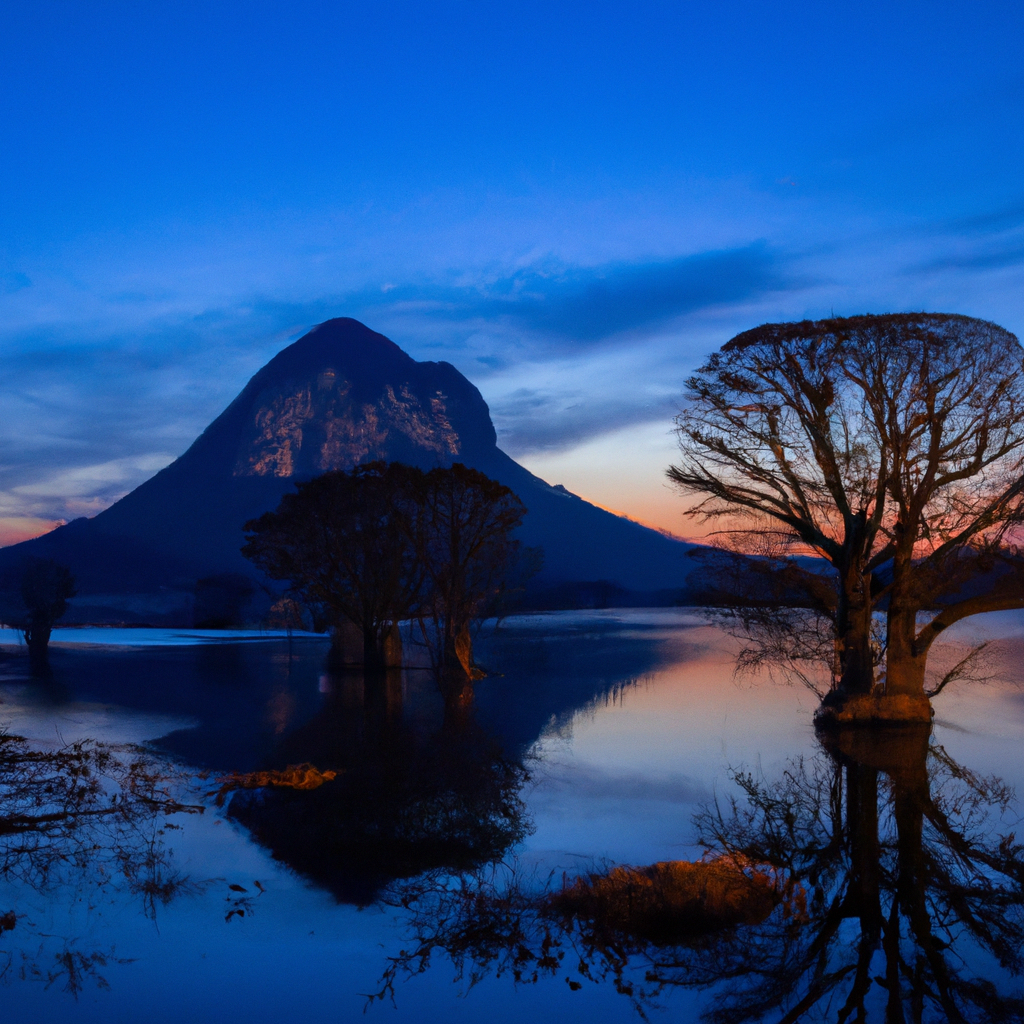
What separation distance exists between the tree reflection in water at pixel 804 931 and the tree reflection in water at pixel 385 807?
890mm

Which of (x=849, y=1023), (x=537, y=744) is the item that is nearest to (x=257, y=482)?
(x=537, y=744)

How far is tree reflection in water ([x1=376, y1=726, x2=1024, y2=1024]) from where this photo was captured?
7004 millimetres

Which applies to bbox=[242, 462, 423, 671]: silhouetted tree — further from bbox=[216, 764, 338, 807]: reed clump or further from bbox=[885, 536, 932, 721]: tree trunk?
bbox=[885, 536, 932, 721]: tree trunk

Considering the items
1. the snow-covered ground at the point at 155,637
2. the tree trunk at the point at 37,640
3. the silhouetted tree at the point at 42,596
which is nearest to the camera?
the silhouetted tree at the point at 42,596

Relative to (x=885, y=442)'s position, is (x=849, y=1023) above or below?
below

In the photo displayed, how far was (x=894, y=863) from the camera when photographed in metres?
10.2

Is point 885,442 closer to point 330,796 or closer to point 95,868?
point 330,796

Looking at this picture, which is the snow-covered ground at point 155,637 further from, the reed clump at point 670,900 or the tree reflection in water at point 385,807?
the reed clump at point 670,900

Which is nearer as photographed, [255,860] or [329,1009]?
[329,1009]

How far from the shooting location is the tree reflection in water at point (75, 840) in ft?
25.9

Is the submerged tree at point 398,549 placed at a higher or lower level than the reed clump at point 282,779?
higher

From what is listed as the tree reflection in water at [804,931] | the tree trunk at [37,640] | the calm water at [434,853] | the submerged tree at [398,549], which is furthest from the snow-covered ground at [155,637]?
the tree reflection in water at [804,931]

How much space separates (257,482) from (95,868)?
19368cm

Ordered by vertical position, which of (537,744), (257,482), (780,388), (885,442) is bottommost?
(537,744)
